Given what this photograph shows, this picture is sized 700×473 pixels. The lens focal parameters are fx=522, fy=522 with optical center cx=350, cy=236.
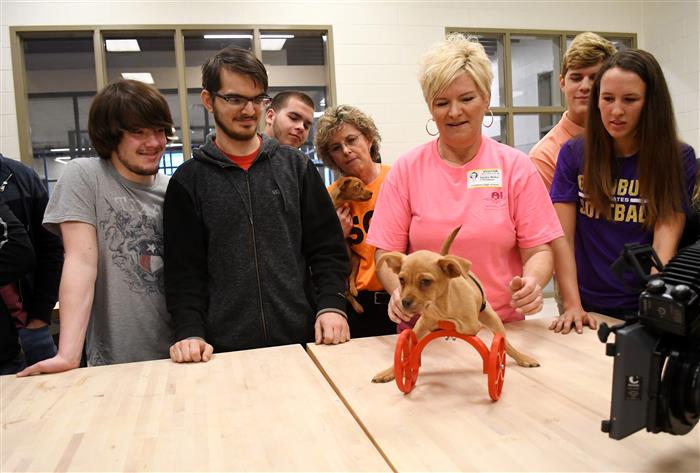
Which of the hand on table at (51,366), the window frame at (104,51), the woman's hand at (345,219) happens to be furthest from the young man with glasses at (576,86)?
the window frame at (104,51)

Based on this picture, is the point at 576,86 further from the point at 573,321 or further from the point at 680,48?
the point at 680,48

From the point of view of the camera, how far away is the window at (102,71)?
4.72 metres

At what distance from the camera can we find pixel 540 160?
7.45 feet

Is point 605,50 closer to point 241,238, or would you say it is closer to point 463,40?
point 463,40

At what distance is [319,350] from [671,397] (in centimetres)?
99

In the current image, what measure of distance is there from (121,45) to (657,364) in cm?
537

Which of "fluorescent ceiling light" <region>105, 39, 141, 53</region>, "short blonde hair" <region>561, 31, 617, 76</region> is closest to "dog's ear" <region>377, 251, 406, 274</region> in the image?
"short blonde hair" <region>561, 31, 617, 76</region>

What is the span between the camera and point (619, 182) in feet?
5.80

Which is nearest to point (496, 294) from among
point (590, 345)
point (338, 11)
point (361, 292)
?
point (590, 345)

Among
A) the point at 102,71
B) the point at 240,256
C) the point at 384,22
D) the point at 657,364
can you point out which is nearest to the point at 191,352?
the point at 240,256

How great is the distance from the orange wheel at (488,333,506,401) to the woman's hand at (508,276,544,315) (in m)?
0.23

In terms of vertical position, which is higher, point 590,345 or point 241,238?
point 241,238

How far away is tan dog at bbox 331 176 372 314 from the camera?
2236 mm

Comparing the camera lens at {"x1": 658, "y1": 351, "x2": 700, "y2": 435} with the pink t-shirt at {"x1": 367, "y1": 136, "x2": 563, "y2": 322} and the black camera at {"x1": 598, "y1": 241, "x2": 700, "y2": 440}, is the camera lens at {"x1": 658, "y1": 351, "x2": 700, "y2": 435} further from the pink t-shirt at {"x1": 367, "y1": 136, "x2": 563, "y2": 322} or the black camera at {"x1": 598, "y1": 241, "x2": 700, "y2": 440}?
the pink t-shirt at {"x1": 367, "y1": 136, "x2": 563, "y2": 322}
